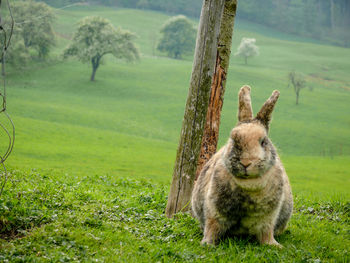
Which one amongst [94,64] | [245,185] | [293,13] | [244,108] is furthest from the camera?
[293,13]

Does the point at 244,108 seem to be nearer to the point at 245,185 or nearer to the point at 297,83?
the point at 245,185

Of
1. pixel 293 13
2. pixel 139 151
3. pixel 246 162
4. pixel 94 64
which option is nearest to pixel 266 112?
pixel 246 162

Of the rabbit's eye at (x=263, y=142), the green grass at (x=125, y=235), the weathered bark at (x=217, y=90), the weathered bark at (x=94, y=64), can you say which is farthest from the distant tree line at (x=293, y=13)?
the rabbit's eye at (x=263, y=142)

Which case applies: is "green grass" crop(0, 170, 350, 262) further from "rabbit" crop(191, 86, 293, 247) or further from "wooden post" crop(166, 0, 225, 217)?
"wooden post" crop(166, 0, 225, 217)

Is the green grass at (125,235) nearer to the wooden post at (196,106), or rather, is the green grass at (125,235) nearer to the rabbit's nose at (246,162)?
the wooden post at (196,106)

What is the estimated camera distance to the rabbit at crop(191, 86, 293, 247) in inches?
216

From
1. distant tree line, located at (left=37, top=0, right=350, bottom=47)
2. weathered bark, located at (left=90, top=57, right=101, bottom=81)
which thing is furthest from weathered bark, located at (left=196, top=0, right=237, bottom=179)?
distant tree line, located at (left=37, top=0, right=350, bottom=47)

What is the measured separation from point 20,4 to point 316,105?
5424cm

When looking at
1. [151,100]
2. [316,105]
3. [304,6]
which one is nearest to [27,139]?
[151,100]

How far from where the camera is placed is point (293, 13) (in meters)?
145

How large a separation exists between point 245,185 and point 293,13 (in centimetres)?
15258

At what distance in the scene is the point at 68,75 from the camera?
7331 cm

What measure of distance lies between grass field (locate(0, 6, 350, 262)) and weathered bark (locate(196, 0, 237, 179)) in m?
1.65

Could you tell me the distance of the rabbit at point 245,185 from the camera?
5.49 metres
